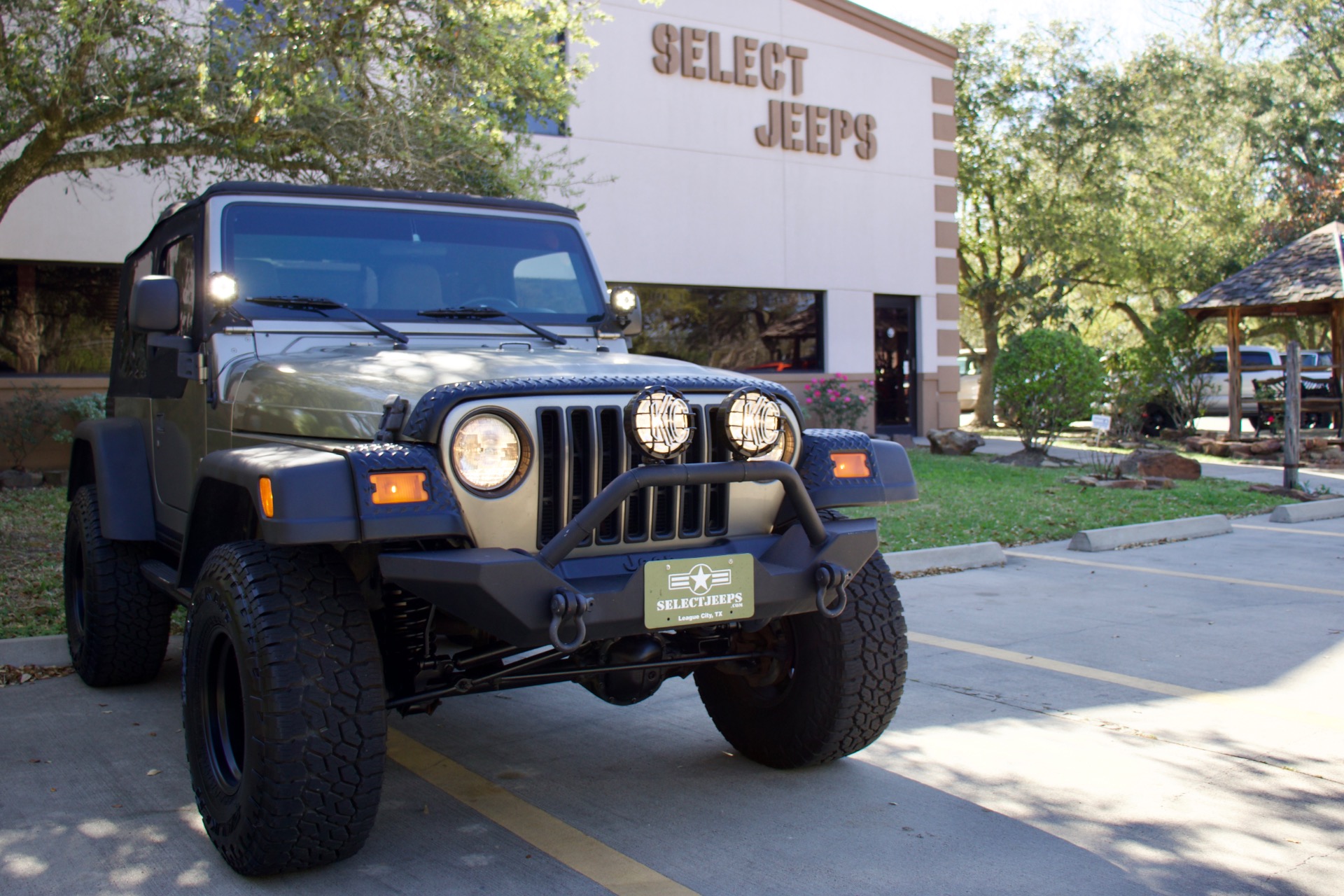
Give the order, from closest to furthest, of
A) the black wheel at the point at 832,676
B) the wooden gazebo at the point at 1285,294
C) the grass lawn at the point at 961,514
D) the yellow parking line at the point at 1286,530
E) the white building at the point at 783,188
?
the black wheel at the point at 832,676 → the grass lawn at the point at 961,514 → the yellow parking line at the point at 1286,530 → the white building at the point at 783,188 → the wooden gazebo at the point at 1285,294

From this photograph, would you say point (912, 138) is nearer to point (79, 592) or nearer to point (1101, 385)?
point (1101, 385)

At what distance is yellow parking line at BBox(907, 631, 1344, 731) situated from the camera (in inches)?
181

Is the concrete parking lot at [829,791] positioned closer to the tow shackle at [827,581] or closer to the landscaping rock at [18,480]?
the tow shackle at [827,581]

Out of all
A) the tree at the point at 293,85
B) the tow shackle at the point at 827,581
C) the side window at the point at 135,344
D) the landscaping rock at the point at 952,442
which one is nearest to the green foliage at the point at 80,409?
the tree at the point at 293,85

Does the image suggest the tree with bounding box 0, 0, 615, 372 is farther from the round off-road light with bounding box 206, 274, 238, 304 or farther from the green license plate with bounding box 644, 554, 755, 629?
the green license plate with bounding box 644, 554, 755, 629

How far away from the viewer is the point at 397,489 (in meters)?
2.99

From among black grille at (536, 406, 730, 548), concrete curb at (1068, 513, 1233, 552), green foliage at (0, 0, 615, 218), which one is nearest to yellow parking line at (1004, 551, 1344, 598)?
concrete curb at (1068, 513, 1233, 552)

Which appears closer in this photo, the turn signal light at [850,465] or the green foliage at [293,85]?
the turn signal light at [850,465]

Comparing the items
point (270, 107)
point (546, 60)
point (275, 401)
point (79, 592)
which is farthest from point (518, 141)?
point (275, 401)

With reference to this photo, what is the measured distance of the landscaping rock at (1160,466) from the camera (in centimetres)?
1338

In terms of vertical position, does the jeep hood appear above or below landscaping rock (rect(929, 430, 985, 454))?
above

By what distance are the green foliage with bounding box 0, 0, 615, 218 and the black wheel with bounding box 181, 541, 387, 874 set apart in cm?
541

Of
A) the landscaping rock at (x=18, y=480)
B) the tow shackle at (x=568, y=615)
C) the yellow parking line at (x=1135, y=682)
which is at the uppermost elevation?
the tow shackle at (x=568, y=615)

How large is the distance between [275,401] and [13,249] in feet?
32.8
